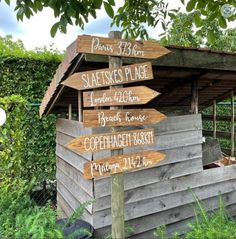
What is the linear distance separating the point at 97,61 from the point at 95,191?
1.23m

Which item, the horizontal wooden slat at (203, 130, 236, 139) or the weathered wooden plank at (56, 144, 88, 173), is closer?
the weathered wooden plank at (56, 144, 88, 173)

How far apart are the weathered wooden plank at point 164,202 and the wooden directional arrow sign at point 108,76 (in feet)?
4.54

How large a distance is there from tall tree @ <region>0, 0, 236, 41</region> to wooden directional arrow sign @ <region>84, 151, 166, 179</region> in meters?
A: 1.52

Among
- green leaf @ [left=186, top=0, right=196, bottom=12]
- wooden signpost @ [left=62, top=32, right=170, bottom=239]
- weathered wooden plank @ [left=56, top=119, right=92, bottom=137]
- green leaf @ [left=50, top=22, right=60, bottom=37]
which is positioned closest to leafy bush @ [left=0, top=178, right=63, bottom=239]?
wooden signpost @ [left=62, top=32, right=170, bottom=239]

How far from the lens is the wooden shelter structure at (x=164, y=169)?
2969 mm

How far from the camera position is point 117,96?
2188 mm

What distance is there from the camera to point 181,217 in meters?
3.59

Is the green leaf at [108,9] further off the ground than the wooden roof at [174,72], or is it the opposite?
the green leaf at [108,9]

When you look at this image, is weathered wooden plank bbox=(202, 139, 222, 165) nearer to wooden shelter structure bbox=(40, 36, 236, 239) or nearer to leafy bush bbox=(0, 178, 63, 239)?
wooden shelter structure bbox=(40, 36, 236, 239)

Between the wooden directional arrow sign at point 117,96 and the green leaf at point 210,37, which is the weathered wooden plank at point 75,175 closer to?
the wooden directional arrow sign at point 117,96

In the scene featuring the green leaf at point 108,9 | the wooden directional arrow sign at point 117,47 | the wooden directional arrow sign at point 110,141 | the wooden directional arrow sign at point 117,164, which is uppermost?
the green leaf at point 108,9

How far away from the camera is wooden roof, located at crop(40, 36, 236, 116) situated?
275 centimetres

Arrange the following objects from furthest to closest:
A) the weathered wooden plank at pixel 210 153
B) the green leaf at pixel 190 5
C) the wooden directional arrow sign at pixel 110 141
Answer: the weathered wooden plank at pixel 210 153
the green leaf at pixel 190 5
the wooden directional arrow sign at pixel 110 141

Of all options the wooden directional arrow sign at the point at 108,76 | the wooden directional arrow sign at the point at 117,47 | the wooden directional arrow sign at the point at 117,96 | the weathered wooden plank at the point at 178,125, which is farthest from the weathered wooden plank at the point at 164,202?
the wooden directional arrow sign at the point at 117,47
